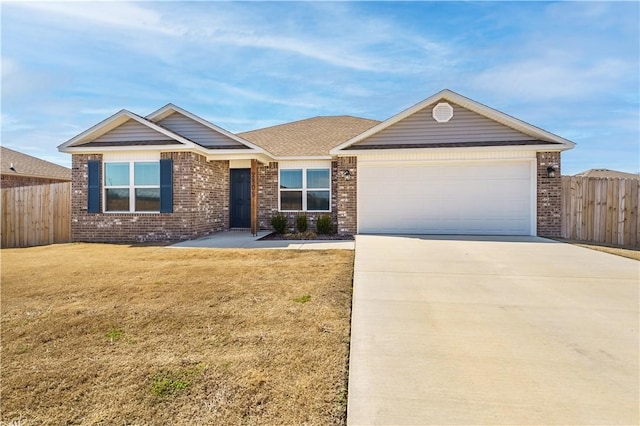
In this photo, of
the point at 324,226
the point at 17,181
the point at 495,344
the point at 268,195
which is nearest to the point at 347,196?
the point at 324,226

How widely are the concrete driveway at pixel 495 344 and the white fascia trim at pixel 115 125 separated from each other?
319 inches

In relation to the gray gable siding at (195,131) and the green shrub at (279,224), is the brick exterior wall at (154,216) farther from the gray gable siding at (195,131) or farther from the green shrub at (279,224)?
the green shrub at (279,224)

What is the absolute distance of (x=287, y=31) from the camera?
9.73 m

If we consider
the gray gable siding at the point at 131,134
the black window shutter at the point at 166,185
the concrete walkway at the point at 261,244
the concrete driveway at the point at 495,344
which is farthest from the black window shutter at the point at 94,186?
the concrete driveway at the point at 495,344

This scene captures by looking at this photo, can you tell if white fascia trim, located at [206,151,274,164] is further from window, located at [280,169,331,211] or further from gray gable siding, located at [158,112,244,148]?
window, located at [280,169,331,211]

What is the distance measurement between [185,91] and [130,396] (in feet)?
45.2

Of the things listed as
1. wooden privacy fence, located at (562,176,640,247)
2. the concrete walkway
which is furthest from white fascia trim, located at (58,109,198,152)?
wooden privacy fence, located at (562,176,640,247)

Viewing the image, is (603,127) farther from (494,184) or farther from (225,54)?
(225,54)

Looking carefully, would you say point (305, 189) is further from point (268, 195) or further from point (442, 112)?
point (442, 112)

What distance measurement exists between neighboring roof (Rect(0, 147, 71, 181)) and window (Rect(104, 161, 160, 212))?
9714mm

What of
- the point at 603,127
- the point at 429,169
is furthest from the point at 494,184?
the point at 603,127

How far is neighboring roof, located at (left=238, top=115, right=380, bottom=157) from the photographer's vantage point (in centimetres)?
1276

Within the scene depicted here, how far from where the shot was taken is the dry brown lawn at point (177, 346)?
2207 millimetres

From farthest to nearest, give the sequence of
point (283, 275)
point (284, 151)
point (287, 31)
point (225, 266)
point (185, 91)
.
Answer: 1. point (185, 91)
2. point (284, 151)
3. point (287, 31)
4. point (225, 266)
5. point (283, 275)
